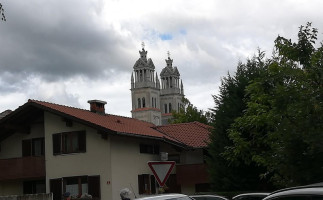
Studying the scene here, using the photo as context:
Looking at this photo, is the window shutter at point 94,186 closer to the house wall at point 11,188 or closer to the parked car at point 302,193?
the house wall at point 11,188

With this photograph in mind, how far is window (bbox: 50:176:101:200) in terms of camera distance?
3559 cm

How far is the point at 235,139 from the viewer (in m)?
26.8

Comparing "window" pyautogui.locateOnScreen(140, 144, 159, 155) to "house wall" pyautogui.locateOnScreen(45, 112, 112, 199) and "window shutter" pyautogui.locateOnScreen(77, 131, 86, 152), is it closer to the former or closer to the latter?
"house wall" pyautogui.locateOnScreen(45, 112, 112, 199)

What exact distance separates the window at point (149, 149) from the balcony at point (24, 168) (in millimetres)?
6146

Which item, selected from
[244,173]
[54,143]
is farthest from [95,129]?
[244,173]

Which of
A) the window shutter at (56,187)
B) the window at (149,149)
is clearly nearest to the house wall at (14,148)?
the window shutter at (56,187)

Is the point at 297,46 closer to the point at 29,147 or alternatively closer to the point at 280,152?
the point at 280,152

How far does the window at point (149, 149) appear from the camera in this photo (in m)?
39.0

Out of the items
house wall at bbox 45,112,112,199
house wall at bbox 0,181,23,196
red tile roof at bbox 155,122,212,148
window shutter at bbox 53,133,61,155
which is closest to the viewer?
house wall at bbox 45,112,112,199

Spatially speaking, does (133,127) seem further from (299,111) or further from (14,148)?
(299,111)

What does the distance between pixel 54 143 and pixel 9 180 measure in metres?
4.36

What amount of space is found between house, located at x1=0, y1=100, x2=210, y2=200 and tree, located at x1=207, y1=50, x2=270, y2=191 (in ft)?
18.6

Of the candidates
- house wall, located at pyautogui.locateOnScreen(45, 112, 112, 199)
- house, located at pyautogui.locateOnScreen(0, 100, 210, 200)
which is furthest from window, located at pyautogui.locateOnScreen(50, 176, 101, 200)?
house wall, located at pyautogui.locateOnScreen(45, 112, 112, 199)

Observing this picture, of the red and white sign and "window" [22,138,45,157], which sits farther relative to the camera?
"window" [22,138,45,157]
